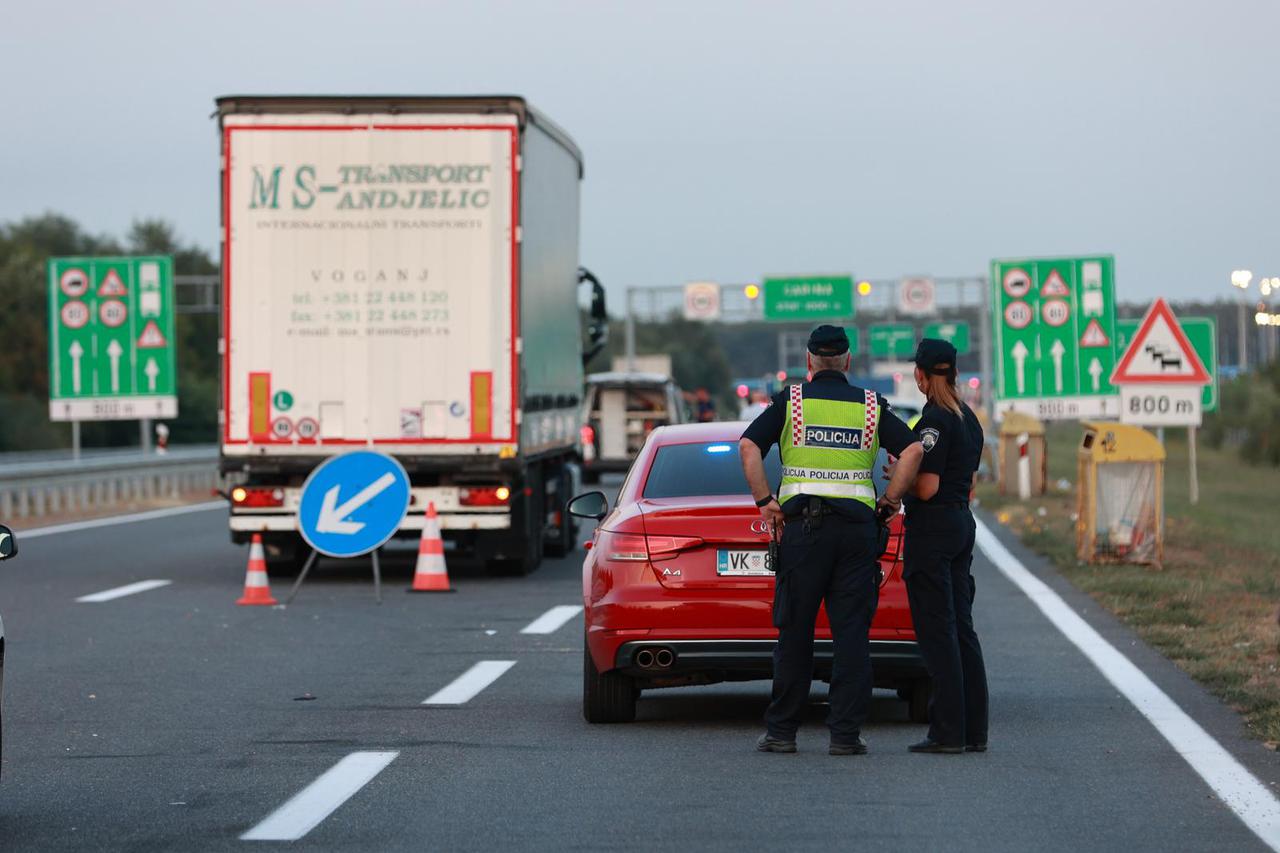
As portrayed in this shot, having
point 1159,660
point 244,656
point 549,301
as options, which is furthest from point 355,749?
point 549,301

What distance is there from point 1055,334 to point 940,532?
24.4 metres

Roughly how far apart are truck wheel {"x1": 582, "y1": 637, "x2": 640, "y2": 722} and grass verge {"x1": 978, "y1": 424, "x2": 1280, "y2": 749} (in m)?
2.64

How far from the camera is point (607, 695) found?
994cm

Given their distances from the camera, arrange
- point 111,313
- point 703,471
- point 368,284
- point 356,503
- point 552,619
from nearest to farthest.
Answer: point 703,471 → point 552,619 → point 356,503 → point 368,284 → point 111,313

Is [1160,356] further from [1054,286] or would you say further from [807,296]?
[807,296]

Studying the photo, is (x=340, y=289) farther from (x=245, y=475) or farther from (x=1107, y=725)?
(x=1107, y=725)

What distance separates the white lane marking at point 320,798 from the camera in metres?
7.24

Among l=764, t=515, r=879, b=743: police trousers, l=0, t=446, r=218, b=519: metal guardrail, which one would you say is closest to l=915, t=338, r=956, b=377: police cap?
l=764, t=515, r=879, b=743: police trousers

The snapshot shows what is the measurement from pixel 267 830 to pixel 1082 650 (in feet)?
22.9

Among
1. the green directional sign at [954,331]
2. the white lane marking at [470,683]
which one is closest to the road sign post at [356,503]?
the white lane marking at [470,683]

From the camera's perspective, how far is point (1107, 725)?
9.88 m

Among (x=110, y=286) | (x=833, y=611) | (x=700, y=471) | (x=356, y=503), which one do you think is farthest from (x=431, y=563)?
(x=110, y=286)

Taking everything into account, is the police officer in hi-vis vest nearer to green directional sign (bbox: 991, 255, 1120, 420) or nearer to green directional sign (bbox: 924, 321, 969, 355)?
green directional sign (bbox: 991, 255, 1120, 420)

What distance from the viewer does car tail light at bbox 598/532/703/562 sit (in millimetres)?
9680
